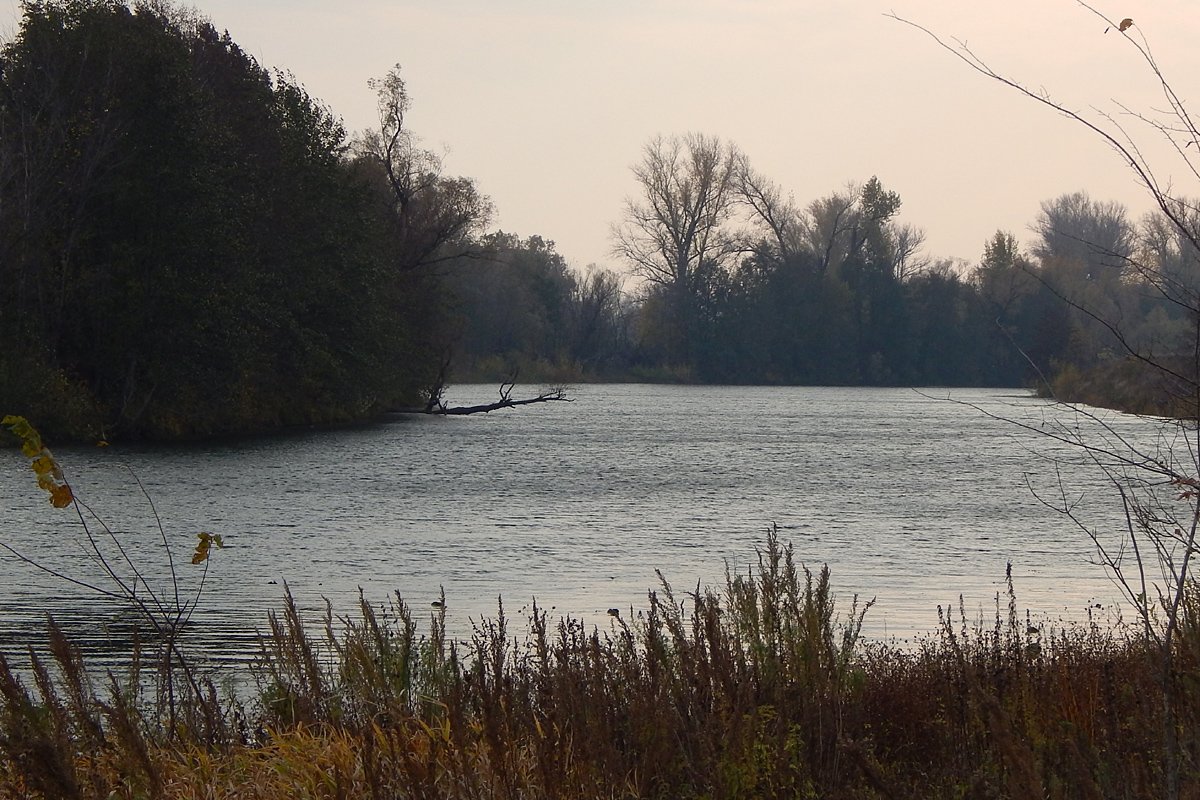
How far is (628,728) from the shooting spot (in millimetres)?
6262

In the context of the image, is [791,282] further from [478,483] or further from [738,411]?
[478,483]

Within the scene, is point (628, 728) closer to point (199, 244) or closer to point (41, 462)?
point (41, 462)

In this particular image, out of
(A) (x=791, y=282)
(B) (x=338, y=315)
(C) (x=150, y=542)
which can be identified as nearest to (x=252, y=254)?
(B) (x=338, y=315)

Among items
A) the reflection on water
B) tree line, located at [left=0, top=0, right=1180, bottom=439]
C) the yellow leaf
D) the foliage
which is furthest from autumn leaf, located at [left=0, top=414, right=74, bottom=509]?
the foliage

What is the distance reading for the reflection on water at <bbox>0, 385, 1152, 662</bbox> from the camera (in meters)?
15.0

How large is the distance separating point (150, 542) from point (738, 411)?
50.9 meters

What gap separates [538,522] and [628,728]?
670 inches

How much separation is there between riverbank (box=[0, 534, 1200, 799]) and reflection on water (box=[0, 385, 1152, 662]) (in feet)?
4.84

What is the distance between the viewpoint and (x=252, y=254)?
152ft

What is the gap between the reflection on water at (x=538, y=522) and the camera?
15.0 m

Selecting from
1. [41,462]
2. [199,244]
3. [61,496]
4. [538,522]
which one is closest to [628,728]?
[61,496]

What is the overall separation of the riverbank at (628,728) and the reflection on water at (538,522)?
1476 mm

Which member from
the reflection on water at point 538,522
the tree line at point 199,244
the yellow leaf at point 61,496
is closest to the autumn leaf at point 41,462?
the yellow leaf at point 61,496

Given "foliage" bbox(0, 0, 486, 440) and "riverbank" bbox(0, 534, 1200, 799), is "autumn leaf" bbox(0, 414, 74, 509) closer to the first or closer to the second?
"riverbank" bbox(0, 534, 1200, 799)
